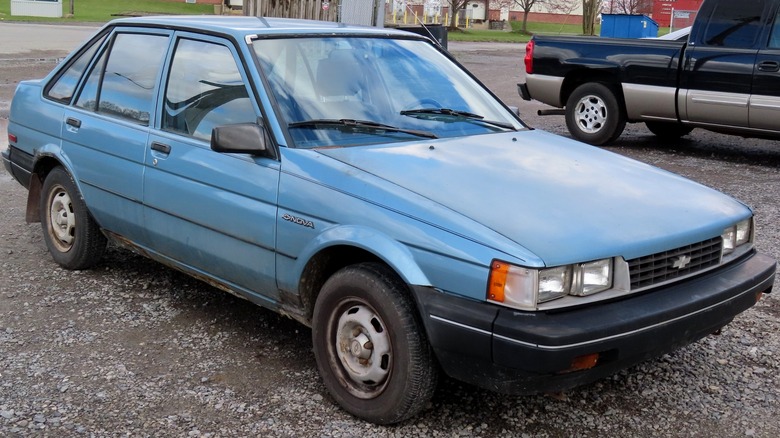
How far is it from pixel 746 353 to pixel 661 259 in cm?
140

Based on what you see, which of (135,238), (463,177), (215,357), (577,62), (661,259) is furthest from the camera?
(577,62)

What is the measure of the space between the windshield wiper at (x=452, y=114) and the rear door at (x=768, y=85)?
5830 millimetres

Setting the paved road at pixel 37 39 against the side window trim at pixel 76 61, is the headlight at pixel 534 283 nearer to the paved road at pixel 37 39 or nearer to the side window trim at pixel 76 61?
the side window trim at pixel 76 61

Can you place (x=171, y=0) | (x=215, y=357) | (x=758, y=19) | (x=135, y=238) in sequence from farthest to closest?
(x=171, y=0) → (x=758, y=19) → (x=135, y=238) → (x=215, y=357)

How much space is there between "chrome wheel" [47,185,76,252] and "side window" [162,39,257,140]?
1243 millimetres

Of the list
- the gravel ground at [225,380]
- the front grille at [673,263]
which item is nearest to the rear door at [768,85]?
the gravel ground at [225,380]

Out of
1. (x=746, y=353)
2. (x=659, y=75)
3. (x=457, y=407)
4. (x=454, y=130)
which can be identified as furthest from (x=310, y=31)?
(x=659, y=75)

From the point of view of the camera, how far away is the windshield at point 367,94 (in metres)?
4.12

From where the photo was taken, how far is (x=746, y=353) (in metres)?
4.55

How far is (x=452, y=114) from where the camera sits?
459 centimetres

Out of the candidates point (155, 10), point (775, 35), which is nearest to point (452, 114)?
point (775, 35)

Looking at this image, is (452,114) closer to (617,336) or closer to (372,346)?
(372,346)

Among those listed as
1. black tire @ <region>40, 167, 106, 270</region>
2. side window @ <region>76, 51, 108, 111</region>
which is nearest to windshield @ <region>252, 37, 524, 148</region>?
side window @ <region>76, 51, 108, 111</region>

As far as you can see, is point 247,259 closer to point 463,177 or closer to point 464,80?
point 463,177
